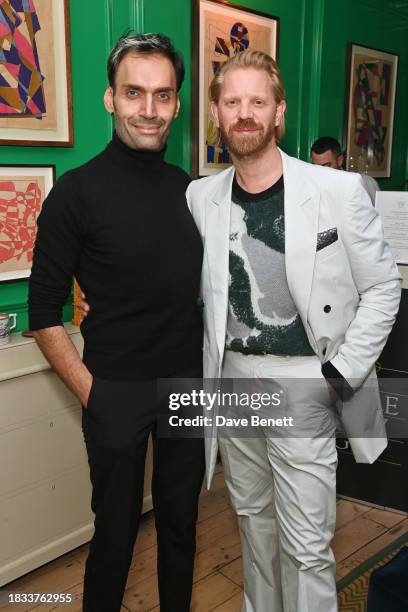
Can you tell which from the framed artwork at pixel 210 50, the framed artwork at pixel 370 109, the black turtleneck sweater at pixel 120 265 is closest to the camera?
the black turtleneck sweater at pixel 120 265

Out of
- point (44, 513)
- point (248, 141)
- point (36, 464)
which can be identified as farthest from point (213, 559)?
point (248, 141)

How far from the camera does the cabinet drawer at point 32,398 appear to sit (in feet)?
7.52

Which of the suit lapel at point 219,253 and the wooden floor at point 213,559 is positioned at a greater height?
the suit lapel at point 219,253

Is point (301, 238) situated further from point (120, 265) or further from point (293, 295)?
point (120, 265)

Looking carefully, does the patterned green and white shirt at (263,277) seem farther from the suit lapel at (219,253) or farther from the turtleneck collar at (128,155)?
the turtleneck collar at (128,155)

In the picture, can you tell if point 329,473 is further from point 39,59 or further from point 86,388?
point 39,59

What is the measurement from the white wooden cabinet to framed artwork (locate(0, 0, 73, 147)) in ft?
2.80

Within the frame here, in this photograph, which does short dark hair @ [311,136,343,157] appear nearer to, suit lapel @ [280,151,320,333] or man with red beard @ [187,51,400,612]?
man with red beard @ [187,51,400,612]

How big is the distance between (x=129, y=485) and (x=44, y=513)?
825 mm

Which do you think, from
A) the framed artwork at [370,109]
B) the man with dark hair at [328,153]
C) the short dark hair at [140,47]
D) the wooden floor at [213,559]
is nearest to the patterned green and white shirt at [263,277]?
the short dark hair at [140,47]

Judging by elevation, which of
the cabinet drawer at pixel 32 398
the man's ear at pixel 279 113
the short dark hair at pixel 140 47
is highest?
the short dark hair at pixel 140 47

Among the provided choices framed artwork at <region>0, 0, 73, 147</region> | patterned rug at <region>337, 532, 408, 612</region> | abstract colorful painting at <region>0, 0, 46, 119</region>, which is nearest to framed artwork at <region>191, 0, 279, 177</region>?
framed artwork at <region>0, 0, 73, 147</region>

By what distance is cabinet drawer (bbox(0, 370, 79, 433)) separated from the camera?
229 cm

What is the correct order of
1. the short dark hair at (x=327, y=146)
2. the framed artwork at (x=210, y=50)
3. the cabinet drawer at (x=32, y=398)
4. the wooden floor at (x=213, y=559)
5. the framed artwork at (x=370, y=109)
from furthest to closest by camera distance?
the framed artwork at (x=370, y=109), the short dark hair at (x=327, y=146), the framed artwork at (x=210, y=50), the wooden floor at (x=213, y=559), the cabinet drawer at (x=32, y=398)
